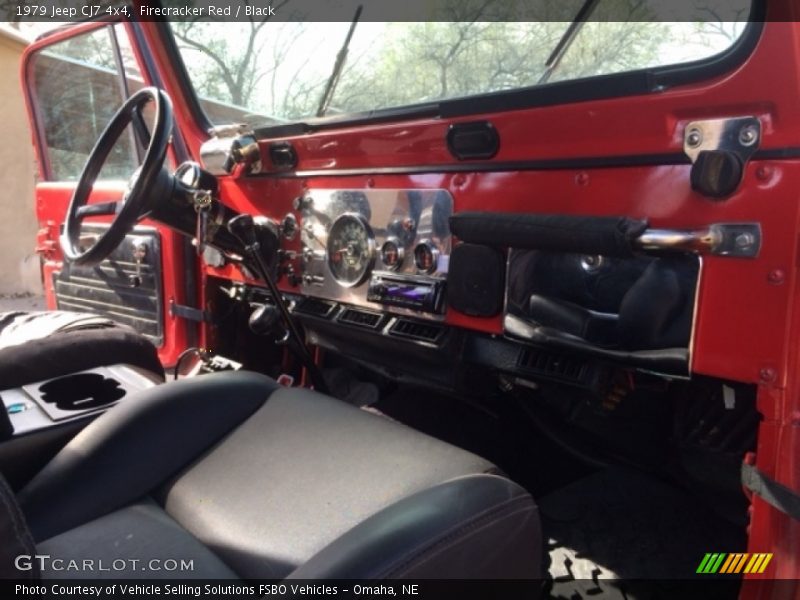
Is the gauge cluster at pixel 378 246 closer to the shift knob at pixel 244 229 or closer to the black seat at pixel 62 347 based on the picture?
the shift knob at pixel 244 229

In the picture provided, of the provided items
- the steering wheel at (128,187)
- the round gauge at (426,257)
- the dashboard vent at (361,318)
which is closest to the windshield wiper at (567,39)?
the round gauge at (426,257)

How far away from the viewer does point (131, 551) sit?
3.67ft

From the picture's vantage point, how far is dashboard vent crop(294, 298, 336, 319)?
6.66ft

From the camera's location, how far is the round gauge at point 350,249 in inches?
72.8

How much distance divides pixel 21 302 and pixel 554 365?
609cm

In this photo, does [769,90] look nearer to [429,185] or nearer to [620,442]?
[429,185]

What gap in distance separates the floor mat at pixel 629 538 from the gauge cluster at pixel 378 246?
2.10ft

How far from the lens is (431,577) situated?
89 cm

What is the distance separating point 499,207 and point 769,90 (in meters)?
0.60

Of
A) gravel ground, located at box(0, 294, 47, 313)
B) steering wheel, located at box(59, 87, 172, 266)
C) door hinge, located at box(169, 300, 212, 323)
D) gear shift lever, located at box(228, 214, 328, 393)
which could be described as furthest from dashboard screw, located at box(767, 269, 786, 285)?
gravel ground, located at box(0, 294, 47, 313)

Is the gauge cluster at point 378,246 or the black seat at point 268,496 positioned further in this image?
the gauge cluster at point 378,246

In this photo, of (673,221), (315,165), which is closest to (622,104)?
(673,221)

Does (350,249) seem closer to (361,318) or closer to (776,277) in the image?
(361,318)

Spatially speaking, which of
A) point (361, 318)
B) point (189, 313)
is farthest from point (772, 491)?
point (189, 313)
